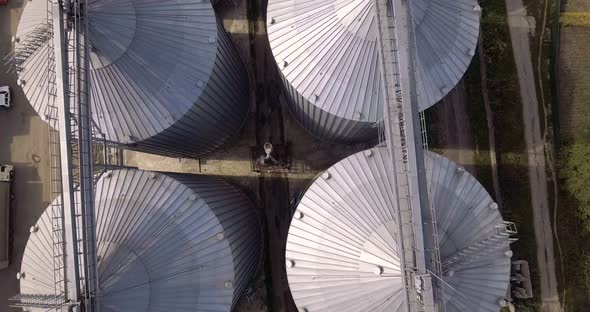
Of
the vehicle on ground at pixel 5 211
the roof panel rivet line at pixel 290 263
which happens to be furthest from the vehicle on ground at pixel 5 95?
the roof panel rivet line at pixel 290 263

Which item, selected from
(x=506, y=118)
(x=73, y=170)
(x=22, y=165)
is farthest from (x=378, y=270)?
(x=22, y=165)

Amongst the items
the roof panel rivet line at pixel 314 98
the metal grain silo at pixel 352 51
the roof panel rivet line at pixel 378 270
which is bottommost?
the roof panel rivet line at pixel 378 270

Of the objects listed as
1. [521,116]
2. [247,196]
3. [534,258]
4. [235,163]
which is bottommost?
[534,258]

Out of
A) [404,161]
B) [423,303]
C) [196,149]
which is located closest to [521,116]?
[404,161]

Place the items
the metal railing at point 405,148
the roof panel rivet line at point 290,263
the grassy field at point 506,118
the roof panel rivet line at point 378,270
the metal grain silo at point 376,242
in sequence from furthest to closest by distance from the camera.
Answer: the grassy field at point 506,118
the roof panel rivet line at point 290,263
the metal grain silo at point 376,242
the roof panel rivet line at point 378,270
the metal railing at point 405,148

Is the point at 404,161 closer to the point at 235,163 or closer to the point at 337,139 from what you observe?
the point at 337,139

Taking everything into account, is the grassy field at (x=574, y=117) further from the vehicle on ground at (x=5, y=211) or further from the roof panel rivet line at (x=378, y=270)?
the vehicle on ground at (x=5, y=211)

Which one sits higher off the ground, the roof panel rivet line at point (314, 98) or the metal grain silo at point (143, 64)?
the metal grain silo at point (143, 64)
